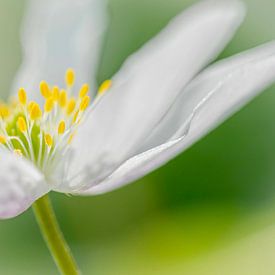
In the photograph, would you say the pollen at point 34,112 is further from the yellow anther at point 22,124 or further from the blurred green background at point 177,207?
the blurred green background at point 177,207

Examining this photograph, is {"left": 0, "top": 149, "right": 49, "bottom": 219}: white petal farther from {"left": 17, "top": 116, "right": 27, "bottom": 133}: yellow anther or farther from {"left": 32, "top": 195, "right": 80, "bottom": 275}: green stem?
{"left": 17, "top": 116, "right": 27, "bottom": 133}: yellow anther

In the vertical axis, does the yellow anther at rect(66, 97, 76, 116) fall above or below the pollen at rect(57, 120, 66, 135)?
above

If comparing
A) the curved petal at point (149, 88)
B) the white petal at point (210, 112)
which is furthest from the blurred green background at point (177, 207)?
the white petal at point (210, 112)

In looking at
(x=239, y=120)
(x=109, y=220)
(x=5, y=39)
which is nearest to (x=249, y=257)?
(x=109, y=220)

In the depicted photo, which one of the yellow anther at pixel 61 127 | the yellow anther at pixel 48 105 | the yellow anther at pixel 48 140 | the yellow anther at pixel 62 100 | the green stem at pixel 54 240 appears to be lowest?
the green stem at pixel 54 240

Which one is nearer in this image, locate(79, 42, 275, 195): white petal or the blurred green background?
locate(79, 42, 275, 195): white petal

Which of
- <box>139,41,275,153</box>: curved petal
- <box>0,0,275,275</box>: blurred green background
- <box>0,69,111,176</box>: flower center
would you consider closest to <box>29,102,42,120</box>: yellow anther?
<box>0,69,111,176</box>: flower center

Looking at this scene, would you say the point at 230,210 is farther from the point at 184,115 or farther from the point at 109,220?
the point at 184,115
